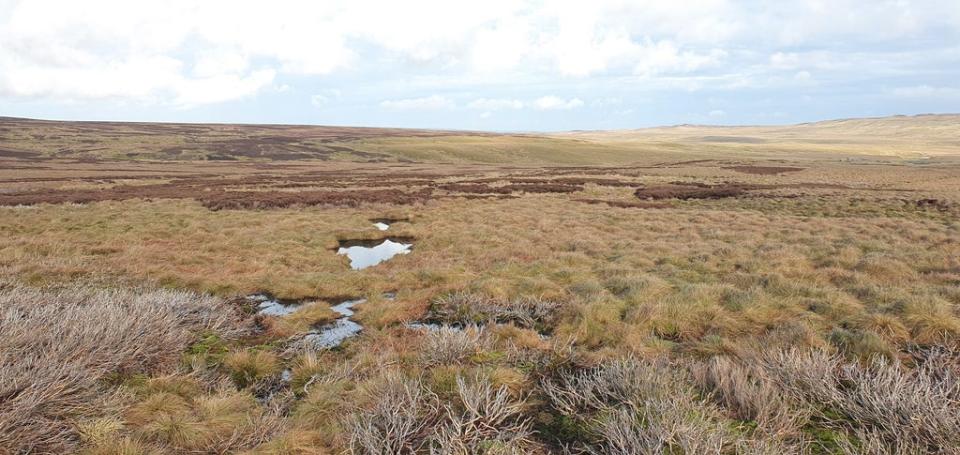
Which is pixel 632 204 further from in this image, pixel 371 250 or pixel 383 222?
pixel 371 250

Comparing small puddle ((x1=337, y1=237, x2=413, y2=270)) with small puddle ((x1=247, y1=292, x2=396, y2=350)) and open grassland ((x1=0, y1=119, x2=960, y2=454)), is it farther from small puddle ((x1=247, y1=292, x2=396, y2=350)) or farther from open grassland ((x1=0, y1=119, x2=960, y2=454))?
small puddle ((x1=247, y1=292, x2=396, y2=350))

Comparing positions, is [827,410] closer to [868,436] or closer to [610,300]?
[868,436]

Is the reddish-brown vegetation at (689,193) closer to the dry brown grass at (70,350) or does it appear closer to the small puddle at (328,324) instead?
the small puddle at (328,324)

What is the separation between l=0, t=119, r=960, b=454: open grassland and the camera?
5.14 m

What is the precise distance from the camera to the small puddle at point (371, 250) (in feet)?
58.0

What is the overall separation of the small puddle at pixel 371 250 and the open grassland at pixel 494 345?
2.97 ft

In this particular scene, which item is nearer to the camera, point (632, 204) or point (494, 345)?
point (494, 345)

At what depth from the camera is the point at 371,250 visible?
1972 centimetres

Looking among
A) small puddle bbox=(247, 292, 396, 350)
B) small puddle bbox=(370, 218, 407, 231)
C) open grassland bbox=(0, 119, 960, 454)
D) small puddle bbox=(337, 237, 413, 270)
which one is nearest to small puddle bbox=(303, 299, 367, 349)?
small puddle bbox=(247, 292, 396, 350)

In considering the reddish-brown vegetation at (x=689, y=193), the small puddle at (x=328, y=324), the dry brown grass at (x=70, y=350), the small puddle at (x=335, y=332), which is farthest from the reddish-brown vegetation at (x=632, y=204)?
the dry brown grass at (x=70, y=350)

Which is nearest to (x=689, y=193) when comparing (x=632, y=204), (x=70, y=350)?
(x=632, y=204)

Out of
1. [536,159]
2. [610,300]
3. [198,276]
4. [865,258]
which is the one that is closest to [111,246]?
[198,276]

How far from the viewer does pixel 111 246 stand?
670 inches

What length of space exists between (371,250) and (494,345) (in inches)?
488
